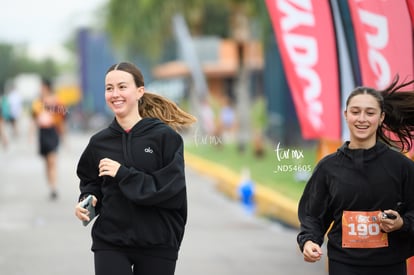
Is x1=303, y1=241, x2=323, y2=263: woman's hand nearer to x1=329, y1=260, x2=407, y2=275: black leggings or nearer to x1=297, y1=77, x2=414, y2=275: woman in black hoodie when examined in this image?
x1=297, y1=77, x2=414, y2=275: woman in black hoodie

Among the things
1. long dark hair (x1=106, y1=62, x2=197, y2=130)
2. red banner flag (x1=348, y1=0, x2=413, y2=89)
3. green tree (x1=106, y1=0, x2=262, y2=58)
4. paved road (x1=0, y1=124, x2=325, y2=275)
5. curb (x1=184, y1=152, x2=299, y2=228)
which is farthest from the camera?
green tree (x1=106, y1=0, x2=262, y2=58)

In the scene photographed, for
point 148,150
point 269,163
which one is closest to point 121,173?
point 148,150

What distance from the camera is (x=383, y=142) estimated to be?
15.0ft

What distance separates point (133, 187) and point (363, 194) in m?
1.11

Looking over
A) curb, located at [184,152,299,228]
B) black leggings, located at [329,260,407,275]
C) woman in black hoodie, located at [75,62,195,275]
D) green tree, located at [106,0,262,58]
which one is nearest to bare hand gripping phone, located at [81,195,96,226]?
woman in black hoodie, located at [75,62,195,275]

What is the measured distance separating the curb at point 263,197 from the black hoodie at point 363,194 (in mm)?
6595

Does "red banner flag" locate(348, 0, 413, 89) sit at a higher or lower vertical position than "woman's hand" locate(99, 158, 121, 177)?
higher

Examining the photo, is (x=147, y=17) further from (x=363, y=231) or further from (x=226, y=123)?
(x=363, y=231)

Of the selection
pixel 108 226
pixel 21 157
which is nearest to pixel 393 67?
pixel 108 226

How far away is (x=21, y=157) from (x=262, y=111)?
6819mm

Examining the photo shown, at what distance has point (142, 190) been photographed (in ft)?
13.7

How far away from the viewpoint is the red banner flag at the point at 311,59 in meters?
7.05

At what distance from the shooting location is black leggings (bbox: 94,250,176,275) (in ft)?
13.9

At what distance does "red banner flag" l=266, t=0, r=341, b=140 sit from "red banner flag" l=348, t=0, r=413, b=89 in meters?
0.72
